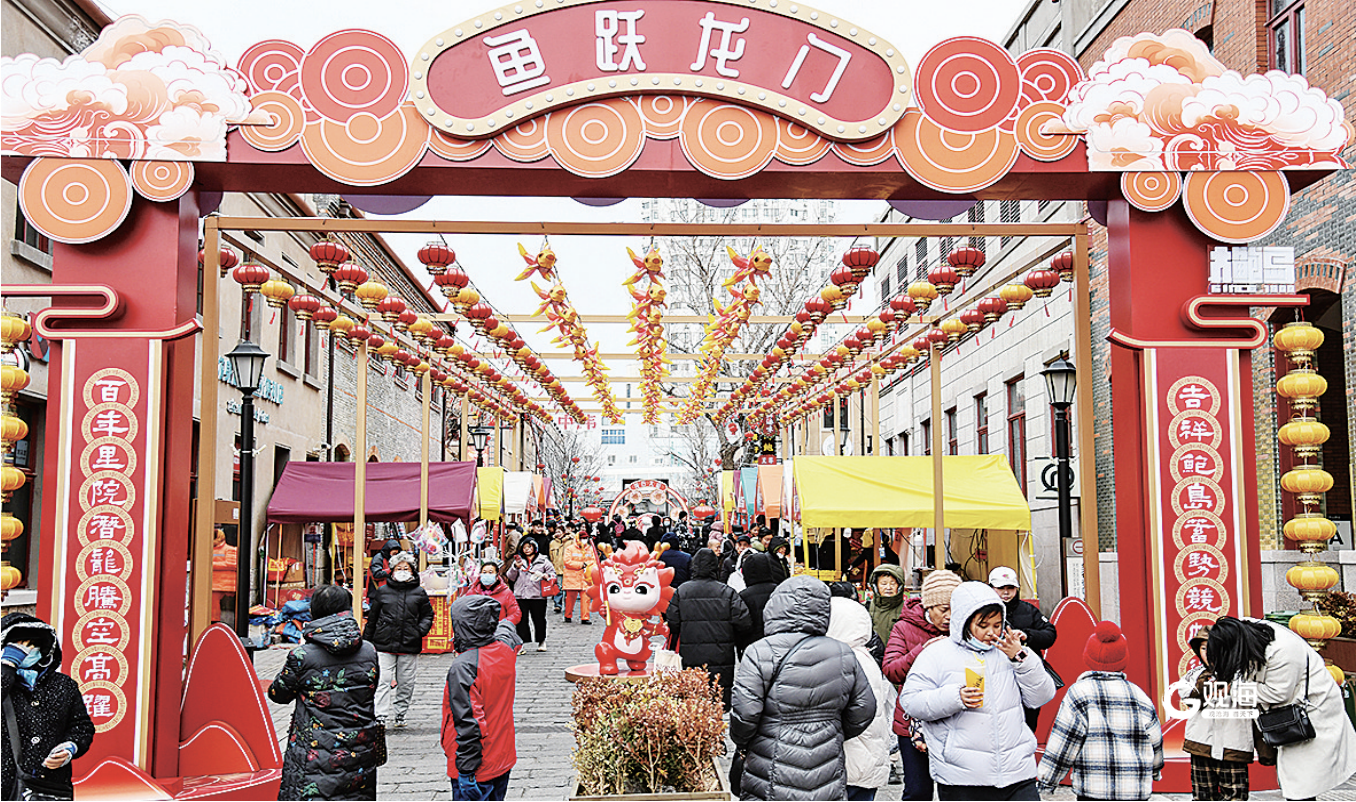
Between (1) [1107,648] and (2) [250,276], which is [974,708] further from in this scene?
(2) [250,276]

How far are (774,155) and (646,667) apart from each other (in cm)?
470

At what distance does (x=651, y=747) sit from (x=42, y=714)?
3110mm

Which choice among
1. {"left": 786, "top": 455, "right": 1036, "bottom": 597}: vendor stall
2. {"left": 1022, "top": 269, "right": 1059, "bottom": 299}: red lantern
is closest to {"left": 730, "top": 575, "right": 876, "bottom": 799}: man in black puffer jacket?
{"left": 1022, "top": 269, "right": 1059, "bottom": 299}: red lantern

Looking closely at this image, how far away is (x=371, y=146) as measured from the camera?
8.37m

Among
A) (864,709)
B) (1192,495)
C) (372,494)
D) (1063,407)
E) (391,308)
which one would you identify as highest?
(391,308)

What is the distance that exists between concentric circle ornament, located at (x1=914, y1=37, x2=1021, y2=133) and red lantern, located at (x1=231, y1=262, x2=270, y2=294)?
6.75 metres

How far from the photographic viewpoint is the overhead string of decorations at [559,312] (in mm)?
12648

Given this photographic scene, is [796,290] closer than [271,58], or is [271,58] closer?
[271,58]

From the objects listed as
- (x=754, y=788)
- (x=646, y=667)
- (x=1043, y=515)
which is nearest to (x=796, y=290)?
(x=1043, y=515)

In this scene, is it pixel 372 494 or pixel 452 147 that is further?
pixel 372 494

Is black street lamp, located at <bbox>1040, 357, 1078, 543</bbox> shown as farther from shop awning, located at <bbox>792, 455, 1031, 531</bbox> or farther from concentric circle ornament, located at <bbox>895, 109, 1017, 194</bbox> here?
concentric circle ornament, located at <bbox>895, 109, 1017, 194</bbox>

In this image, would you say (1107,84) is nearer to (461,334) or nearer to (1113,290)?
(1113,290)

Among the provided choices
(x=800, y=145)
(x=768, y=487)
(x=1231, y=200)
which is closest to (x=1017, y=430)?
(x=768, y=487)

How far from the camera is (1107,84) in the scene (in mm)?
8406
